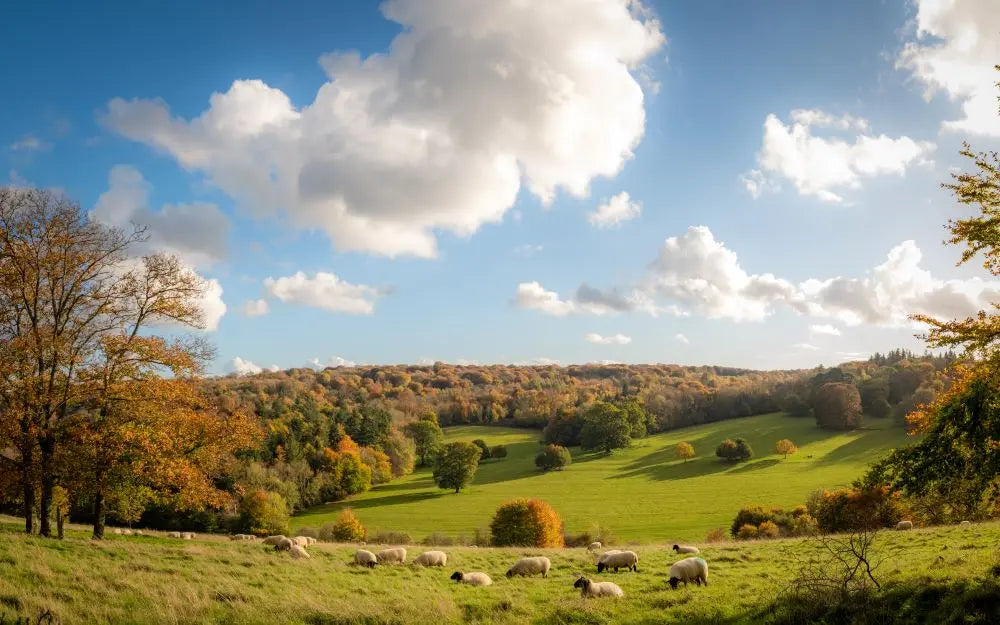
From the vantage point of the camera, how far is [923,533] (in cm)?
2562

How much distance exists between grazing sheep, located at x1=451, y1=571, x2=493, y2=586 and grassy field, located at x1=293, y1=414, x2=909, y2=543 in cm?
4114

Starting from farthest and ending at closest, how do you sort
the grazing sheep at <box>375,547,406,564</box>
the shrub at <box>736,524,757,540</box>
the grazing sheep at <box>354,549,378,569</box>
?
the shrub at <box>736,524,757,540</box>
the grazing sheep at <box>375,547,406,564</box>
the grazing sheep at <box>354,549,378,569</box>

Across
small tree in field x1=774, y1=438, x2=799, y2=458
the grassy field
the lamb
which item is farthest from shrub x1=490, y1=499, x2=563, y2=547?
small tree in field x1=774, y1=438, x2=799, y2=458

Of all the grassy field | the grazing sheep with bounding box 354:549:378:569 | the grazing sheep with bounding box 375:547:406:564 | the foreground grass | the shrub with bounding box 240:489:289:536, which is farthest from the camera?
the grassy field

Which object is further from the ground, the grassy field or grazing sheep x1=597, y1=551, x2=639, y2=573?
grazing sheep x1=597, y1=551, x2=639, y2=573

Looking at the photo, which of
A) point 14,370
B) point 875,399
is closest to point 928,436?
point 14,370

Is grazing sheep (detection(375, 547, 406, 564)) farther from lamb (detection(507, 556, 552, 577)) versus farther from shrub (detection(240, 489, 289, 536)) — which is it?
shrub (detection(240, 489, 289, 536))

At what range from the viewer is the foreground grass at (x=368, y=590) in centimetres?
1202

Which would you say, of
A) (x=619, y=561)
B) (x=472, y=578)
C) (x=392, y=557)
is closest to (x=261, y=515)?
(x=392, y=557)

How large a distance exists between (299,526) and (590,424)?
227 ft

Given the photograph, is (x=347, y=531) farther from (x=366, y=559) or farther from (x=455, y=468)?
(x=366, y=559)

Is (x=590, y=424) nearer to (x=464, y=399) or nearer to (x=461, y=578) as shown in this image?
(x=464, y=399)

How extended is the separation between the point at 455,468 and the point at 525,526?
1482 inches

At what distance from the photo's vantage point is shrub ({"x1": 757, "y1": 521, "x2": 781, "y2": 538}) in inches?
1954
